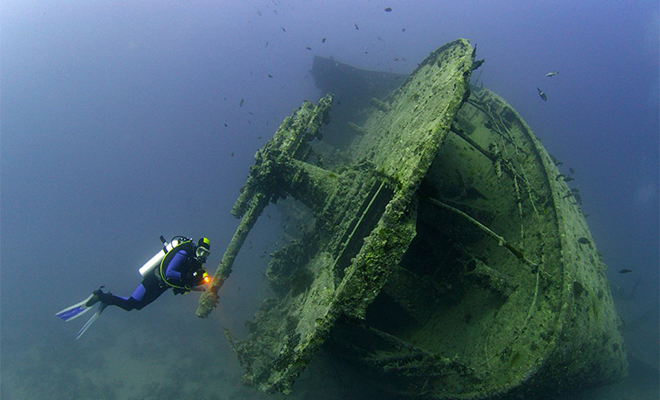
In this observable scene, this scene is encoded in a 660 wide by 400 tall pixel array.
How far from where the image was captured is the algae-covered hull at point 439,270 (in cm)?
340

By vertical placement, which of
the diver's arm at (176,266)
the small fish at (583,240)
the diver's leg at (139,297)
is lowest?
the diver's leg at (139,297)

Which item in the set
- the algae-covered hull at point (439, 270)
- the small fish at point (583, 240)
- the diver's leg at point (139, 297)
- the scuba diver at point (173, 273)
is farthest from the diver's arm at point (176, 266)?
the small fish at point (583, 240)

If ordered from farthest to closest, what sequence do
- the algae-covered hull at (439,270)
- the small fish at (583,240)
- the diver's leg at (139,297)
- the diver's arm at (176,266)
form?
the diver's leg at (139,297), the diver's arm at (176,266), the small fish at (583,240), the algae-covered hull at (439,270)

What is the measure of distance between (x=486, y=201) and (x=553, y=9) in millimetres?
204719

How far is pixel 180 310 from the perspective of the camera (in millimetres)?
27734

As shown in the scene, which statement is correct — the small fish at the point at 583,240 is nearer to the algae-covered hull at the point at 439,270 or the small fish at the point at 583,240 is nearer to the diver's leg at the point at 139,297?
the algae-covered hull at the point at 439,270

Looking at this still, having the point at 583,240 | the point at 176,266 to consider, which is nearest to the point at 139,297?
the point at 176,266

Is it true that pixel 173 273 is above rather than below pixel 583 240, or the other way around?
below

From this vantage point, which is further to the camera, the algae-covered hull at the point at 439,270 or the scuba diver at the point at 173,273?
the scuba diver at the point at 173,273

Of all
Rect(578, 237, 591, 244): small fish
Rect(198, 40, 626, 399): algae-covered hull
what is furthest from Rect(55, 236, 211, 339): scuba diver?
Rect(578, 237, 591, 244): small fish

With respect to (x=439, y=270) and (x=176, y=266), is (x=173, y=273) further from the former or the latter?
(x=439, y=270)

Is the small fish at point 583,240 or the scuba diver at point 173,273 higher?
the small fish at point 583,240

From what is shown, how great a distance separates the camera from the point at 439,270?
18.5ft

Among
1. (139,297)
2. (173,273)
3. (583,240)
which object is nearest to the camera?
(583,240)
